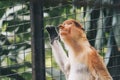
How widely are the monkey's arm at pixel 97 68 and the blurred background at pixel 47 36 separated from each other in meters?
1.26

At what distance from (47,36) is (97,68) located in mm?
1554

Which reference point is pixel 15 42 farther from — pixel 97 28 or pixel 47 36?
pixel 97 28

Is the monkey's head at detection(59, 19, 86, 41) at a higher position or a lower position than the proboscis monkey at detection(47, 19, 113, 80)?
higher

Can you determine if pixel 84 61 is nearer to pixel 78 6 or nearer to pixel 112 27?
pixel 78 6

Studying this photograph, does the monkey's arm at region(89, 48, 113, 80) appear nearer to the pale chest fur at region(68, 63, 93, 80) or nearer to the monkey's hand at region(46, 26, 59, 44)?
the pale chest fur at region(68, 63, 93, 80)

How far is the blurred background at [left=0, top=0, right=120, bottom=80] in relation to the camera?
550 centimetres

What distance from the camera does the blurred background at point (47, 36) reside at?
5.50 meters

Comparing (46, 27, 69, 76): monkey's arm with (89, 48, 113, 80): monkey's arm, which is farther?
(46, 27, 69, 76): monkey's arm

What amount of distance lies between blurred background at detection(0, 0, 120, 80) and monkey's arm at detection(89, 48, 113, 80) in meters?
1.26

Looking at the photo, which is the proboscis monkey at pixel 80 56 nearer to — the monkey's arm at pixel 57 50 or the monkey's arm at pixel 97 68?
the monkey's arm at pixel 97 68

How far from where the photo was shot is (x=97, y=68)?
4.12m

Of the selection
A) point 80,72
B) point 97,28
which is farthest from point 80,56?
point 97,28

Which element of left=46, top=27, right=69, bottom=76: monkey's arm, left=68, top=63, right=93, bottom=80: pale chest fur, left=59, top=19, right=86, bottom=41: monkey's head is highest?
left=59, top=19, right=86, bottom=41: monkey's head

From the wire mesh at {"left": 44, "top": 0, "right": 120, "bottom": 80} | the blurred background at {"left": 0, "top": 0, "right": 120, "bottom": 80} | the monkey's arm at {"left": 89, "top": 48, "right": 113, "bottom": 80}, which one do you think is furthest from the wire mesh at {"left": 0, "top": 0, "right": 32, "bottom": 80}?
the monkey's arm at {"left": 89, "top": 48, "right": 113, "bottom": 80}
